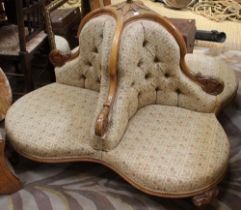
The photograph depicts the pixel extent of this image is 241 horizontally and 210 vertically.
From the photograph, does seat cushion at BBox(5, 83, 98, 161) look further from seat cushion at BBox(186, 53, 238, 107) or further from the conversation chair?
seat cushion at BBox(186, 53, 238, 107)

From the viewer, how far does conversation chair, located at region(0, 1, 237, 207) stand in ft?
5.21

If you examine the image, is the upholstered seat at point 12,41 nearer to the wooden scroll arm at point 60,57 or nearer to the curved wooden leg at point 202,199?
the wooden scroll arm at point 60,57

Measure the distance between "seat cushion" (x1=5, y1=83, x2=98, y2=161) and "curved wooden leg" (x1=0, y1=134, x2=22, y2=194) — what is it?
127 mm

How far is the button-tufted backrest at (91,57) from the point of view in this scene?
5.66 feet

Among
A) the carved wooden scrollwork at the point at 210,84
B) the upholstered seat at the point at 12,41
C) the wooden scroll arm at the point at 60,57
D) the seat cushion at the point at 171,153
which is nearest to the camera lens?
the seat cushion at the point at 171,153

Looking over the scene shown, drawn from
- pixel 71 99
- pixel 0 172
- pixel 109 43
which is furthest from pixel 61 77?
pixel 0 172

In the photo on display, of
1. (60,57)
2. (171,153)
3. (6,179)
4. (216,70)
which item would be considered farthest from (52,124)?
(216,70)

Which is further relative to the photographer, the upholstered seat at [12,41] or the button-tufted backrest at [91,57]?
the upholstered seat at [12,41]

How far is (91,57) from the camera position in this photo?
1.95 metres

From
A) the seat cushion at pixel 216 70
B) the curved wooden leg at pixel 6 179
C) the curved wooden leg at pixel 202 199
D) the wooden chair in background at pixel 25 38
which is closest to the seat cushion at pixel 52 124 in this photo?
the curved wooden leg at pixel 6 179

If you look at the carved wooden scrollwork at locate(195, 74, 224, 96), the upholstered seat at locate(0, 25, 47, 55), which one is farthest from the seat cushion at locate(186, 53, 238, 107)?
the upholstered seat at locate(0, 25, 47, 55)

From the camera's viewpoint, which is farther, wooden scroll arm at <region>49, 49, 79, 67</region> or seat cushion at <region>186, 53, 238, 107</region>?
seat cushion at <region>186, 53, 238, 107</region>

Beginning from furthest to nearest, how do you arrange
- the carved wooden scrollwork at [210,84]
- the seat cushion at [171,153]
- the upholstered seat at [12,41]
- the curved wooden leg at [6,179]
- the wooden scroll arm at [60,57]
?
1. the upholstered seat at [12,41]
2. the wooden scroll arm at [60,57]
3. the carved wooden scrollwork at [210,84]
4. the curved wooden leg at [6,179]
5. the seat cushion at [171,153]

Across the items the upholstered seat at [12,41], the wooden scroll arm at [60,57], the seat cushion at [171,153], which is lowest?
the seat cushion at [171,153]
